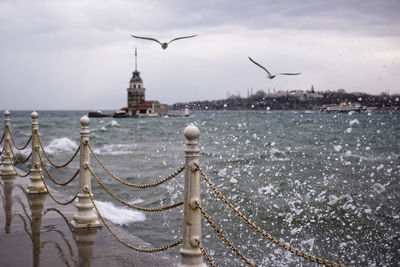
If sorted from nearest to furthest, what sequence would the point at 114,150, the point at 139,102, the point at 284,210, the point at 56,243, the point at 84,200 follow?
the point at 56,243, the point at 84,200, the point at 284,210, the point at 114,150, the point at 139,102

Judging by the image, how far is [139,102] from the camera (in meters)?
153

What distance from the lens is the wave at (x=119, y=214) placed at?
31.8ft

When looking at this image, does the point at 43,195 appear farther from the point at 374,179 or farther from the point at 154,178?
the point at 374,179

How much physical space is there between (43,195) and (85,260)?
4042 mm

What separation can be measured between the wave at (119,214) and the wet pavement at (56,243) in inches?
80.8

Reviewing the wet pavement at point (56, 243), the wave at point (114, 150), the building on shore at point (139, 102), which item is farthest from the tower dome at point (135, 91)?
the wet pavement at point (56, 243)

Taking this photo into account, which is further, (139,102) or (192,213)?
(139,102)

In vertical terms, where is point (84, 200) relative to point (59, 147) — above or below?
above

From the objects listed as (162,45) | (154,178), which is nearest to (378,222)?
(162,45)

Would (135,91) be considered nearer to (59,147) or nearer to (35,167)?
(59,147)

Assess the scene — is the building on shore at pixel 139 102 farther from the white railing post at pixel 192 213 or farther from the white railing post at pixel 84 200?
the white railing post at pixel 192 213

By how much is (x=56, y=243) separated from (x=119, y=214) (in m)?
4.67

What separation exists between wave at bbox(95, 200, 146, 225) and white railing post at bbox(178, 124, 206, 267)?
19.1 ft

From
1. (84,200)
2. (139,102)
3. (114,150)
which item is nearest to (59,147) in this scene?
(114,150)
